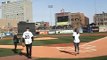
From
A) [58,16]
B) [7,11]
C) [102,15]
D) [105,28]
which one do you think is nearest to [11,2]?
[7,11]

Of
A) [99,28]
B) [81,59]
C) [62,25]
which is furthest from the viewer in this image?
[62,25]

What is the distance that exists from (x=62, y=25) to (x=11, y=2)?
46234 mm

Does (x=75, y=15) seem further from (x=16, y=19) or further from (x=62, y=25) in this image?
(x=16, y=19)

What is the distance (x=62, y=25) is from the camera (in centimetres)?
16075

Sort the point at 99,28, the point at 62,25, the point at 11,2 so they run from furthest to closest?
the point at 11,2 → the point at 62,25 → the point at 99,28

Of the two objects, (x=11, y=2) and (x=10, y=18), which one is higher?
(x=11, y=2)

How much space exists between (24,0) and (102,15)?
55.0 m

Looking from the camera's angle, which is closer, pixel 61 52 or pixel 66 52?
pixel 66 52

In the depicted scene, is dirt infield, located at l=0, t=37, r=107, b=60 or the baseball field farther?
dirt infield, located at l=0, t=37, r=107, b=60

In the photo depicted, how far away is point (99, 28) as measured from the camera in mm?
101000

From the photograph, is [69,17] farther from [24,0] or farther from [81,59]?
[81,59]

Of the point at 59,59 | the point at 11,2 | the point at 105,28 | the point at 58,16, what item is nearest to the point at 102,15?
the point at 58,16

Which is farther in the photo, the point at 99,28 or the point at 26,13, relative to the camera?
the point at 26,13

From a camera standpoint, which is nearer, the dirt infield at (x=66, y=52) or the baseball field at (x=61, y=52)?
the baseball field at (x=61, y=52)
